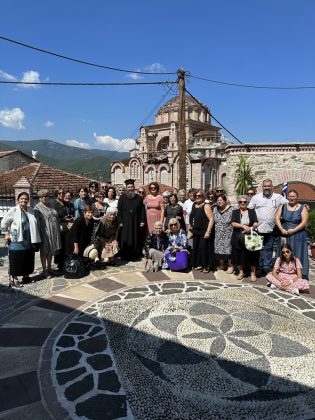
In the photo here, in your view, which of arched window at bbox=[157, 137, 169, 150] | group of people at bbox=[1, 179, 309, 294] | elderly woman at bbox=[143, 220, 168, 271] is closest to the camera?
group of people at bbox=[1, 179, 309, 294]

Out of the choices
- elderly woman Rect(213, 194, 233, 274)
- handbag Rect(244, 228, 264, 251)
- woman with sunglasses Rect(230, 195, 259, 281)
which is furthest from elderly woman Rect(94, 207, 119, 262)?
handbag Rect(244, 228, 264, 251)

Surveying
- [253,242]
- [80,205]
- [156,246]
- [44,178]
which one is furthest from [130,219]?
[44,178]

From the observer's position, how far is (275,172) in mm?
13414

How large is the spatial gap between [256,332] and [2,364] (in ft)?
10.1

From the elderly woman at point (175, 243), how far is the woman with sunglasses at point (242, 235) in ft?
3.46

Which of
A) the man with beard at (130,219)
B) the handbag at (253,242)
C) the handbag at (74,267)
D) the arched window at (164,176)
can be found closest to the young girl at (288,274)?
the handbag at (253,242)

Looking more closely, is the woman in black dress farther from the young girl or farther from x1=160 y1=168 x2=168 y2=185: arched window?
x1=160 y1=168 x2=168 y2=185: arched window

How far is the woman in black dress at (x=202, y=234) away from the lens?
21.2 feet

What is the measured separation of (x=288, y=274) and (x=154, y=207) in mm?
3222

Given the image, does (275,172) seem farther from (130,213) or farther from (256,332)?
(256,332)

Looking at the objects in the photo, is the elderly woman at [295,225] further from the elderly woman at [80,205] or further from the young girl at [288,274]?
the elderly woman at [80,205]

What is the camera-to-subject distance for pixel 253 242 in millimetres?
5844

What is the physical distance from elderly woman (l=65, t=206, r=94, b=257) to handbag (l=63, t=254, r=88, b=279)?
122mm

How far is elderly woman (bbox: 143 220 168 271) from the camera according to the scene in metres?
6.77
